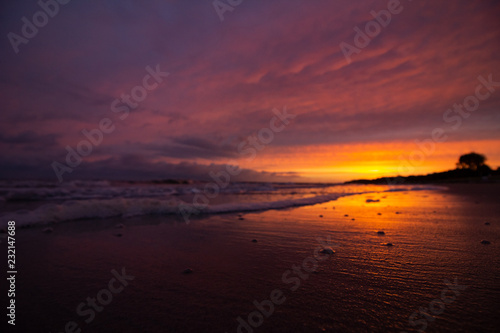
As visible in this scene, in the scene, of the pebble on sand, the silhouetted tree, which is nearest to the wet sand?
the pebble on sand

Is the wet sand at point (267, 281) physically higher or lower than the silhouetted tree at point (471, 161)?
lower

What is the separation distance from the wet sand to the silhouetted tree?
58.6 meters

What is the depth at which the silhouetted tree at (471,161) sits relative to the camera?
48.0 meters

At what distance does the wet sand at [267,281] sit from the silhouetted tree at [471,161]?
192ft

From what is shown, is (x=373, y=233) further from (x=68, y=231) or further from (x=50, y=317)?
(x=68, y=231)

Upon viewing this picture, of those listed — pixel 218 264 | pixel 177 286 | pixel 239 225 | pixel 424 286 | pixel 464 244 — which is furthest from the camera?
pixel 239 225

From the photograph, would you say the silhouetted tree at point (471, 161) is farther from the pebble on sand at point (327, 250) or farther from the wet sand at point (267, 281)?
the pebble on sand at point (327, 250)

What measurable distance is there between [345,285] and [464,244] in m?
2.68

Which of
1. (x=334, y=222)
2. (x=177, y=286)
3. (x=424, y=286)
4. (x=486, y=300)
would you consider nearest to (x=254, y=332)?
(x=177, y=286)

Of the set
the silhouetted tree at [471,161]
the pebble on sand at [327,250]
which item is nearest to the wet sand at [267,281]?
the pebble on sand at [327,250]

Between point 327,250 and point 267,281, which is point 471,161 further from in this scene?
point 267,281

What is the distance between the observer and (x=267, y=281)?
2713 millimetres

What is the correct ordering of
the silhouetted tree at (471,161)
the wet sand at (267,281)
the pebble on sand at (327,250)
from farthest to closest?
1. the silhouetted tree at (471,161)
2. the pebble on sand at (327,250)
3. the wet sand at (267,281)

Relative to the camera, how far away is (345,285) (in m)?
2.52
